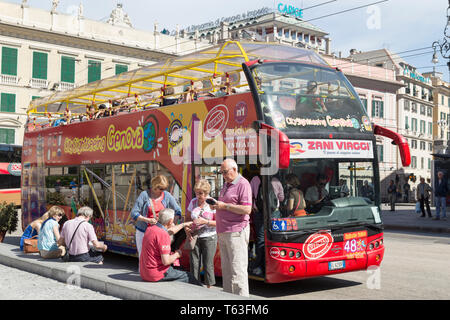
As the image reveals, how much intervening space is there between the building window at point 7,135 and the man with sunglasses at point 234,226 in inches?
1459

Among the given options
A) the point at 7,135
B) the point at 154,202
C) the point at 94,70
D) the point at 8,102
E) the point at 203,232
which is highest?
the point at 94,70

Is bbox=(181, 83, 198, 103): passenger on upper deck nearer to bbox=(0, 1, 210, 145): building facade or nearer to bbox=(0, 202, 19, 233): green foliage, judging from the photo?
bbox=(0, 202, 19, 233): green foliage

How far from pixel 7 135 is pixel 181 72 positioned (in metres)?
33.7

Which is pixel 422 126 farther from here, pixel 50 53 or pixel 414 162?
pixel 50 53

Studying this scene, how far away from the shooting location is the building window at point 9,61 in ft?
129

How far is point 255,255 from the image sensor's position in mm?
7691

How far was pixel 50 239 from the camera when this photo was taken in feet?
31.1

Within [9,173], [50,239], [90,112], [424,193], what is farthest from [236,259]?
[9,173]

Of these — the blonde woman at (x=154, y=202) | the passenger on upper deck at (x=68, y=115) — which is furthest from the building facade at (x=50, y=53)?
the blonde woman at (x=154, y=202)

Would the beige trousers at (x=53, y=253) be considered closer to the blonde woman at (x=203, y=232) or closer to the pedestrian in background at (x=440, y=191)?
the blonde woman at (x=203, y=232)

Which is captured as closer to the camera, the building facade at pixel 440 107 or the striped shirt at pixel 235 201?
the striped shirt at pixel 235 201

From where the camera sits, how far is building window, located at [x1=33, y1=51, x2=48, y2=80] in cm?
4097

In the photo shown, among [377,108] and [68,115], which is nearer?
[68,115]

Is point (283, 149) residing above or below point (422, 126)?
below
